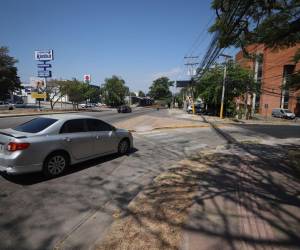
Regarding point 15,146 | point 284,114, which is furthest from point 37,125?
point 284,114

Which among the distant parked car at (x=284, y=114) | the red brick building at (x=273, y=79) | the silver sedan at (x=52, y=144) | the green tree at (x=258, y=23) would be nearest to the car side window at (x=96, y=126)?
the silver sedan at (x=52, y=144)

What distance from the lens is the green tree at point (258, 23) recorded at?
7125 millimetres

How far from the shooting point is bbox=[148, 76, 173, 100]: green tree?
13050 cm

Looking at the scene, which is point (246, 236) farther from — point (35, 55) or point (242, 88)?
point (35, 55)

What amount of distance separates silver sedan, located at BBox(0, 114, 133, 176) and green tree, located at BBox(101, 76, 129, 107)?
233 ft

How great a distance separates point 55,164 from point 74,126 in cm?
122

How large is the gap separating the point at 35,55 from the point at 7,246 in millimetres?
53129

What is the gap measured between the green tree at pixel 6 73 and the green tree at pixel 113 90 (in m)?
26.8

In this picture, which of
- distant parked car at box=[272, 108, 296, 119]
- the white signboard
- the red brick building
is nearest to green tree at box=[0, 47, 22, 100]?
the white signboard

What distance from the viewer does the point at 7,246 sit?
319cm

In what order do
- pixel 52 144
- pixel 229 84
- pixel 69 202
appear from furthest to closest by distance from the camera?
pixel 229 84
pixel 52 144
pixel 69 202

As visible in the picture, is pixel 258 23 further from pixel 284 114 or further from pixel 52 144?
pixel 284 114

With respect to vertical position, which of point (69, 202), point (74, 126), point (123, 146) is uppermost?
point (74, 126)

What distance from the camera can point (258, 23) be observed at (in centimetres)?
793
